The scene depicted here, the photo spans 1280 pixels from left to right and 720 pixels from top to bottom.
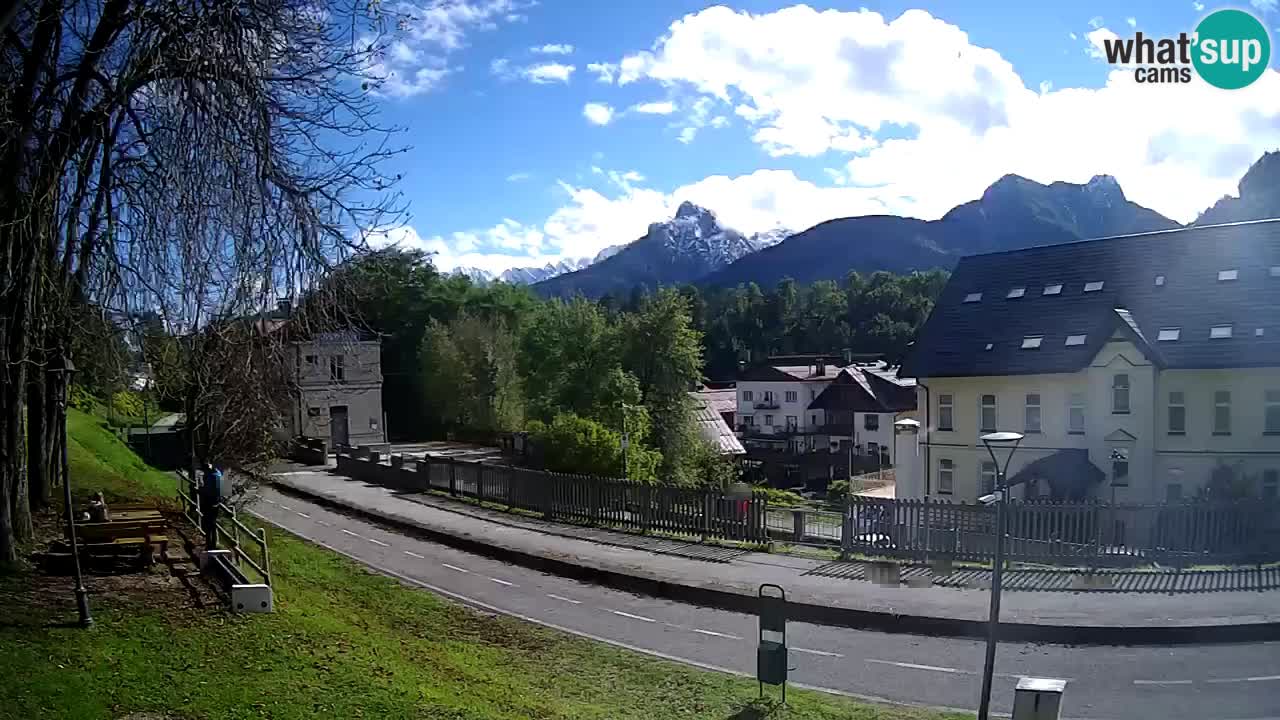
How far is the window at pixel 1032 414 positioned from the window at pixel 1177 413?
3.96m

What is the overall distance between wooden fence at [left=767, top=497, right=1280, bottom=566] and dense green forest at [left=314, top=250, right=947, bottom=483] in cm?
1130

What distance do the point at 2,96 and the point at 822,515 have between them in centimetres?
1674

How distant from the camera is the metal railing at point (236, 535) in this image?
12.0 m

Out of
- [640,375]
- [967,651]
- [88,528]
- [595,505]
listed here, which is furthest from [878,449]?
[88,528]

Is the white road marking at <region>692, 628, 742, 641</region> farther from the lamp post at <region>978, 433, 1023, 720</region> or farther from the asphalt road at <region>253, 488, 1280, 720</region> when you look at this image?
the lamp post at <region>978, 433, 1023, 720</region>

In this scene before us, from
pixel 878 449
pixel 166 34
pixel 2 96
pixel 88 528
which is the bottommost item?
pixel 878 449

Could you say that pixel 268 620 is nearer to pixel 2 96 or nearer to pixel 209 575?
pixel 209 575

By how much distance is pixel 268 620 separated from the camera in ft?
33.5

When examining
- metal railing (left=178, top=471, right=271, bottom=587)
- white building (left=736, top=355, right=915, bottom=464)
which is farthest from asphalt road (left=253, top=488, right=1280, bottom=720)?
white building (left=736, top=355, right=915, bottom=464)

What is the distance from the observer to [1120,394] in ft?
93.8

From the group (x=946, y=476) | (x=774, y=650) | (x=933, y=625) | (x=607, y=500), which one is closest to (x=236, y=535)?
(x=774, y=650)

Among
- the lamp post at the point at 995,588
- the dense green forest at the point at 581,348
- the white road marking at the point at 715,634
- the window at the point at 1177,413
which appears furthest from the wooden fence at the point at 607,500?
the window at the point at 1177,413

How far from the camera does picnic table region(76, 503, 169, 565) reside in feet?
38.4

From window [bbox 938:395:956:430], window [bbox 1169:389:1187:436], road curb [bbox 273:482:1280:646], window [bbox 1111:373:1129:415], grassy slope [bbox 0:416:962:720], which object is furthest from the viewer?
window [bbox 938:395:956:430]
